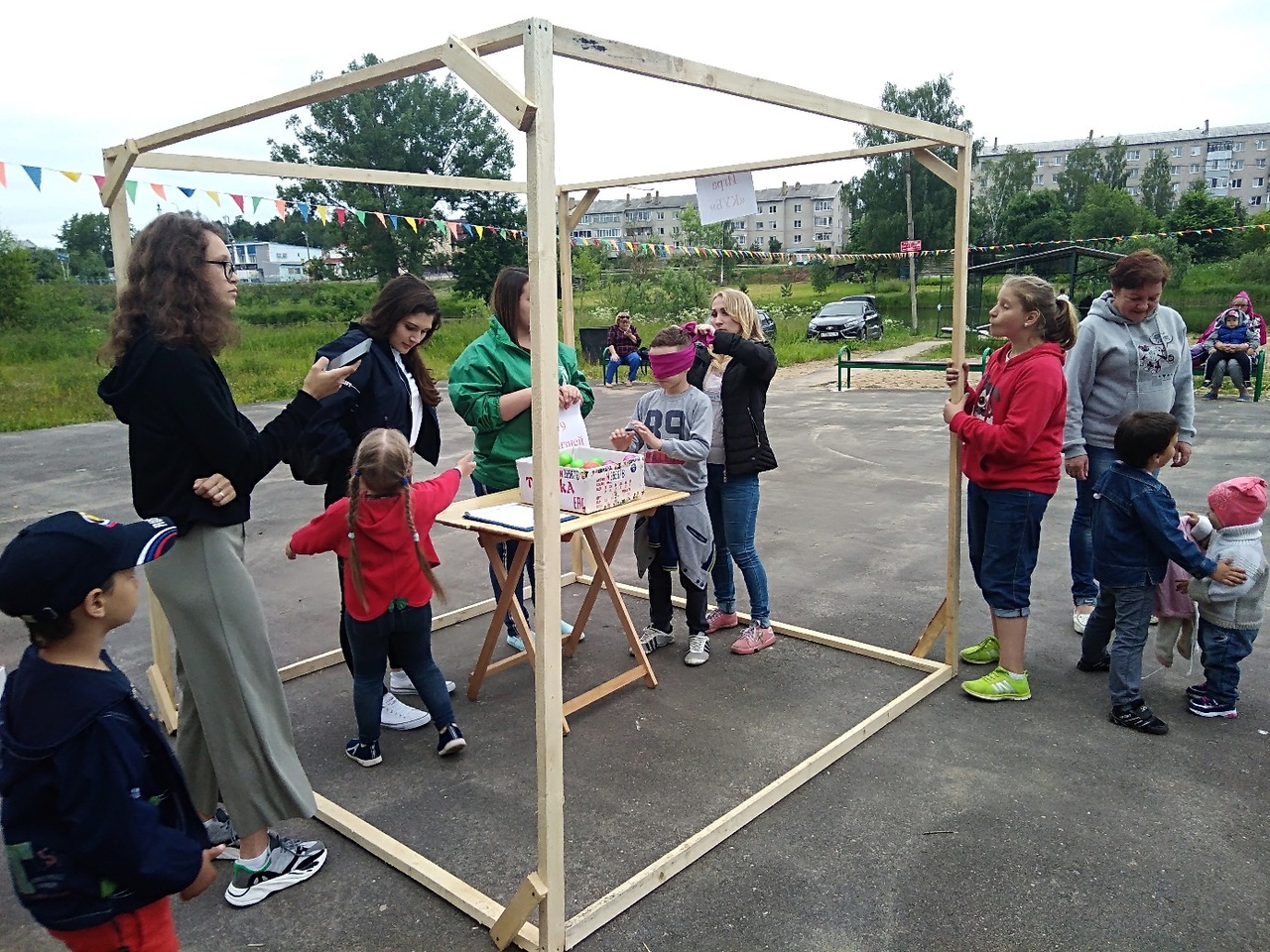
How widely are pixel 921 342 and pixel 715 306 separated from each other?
2587cm

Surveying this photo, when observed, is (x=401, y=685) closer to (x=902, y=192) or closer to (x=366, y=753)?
(x=366, y=753)

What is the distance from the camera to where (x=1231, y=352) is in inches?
508

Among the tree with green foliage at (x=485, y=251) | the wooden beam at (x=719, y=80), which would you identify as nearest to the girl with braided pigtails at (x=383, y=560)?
Result: the wooden beam at (x=719, y=80)

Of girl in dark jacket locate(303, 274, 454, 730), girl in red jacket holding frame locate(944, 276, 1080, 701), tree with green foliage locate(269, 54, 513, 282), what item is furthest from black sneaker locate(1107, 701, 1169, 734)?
tree with green foliage locate(269, 54, 513, 282)

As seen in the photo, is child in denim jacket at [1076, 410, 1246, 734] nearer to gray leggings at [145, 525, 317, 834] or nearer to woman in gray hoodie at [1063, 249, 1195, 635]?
woman in gray hoodie at [1063, 249, 1195, 635]

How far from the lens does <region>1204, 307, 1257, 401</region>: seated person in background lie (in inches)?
503

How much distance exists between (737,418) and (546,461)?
2086mm

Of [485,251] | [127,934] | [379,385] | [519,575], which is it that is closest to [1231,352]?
[519,575]

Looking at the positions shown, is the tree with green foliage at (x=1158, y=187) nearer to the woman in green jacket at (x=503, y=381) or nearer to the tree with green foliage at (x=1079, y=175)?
the tree with green foliage at (x=1079, y=175)

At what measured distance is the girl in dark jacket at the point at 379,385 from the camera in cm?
321

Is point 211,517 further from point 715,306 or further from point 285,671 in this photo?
point 715,306

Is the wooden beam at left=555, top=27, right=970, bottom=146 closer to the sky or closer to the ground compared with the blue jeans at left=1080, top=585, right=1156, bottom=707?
closer to the sky

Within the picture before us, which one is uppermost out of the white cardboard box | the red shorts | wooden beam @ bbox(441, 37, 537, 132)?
wooden beam @ bbox(441, 37, 537, 132)

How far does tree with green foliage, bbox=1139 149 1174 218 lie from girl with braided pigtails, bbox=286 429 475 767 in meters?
73.3
